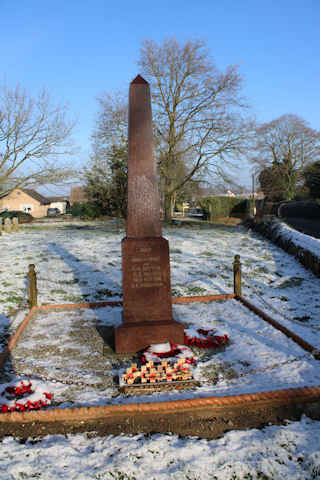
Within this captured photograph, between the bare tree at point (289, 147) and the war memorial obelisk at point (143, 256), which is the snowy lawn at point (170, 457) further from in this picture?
the bare tree at point (289, 147)

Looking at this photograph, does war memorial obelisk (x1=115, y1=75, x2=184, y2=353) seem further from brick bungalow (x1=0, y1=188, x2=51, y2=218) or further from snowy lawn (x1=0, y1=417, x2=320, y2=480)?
brick bungalow (x1=0, y1=188, x2=51, y2=218)

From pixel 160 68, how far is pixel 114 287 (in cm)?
1851

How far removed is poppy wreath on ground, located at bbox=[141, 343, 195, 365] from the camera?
4770 mm

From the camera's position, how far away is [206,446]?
123 inches

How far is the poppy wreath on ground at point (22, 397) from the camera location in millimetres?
3715

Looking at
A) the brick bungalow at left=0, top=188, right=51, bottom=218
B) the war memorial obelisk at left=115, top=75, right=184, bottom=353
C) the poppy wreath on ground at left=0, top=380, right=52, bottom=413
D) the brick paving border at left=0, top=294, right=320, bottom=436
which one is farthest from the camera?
the brick bungalow at left=0, top=188, right=51, bottom=218

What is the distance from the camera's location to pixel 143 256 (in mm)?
5559

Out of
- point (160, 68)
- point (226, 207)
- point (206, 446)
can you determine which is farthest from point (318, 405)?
point (226, 207)

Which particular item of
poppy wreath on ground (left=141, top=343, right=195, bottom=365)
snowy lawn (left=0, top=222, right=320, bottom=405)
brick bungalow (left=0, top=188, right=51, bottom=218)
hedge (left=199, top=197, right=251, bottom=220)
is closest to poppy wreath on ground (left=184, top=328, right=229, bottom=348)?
snowy lawn (left=0, top=222, right=320, bottom=405)

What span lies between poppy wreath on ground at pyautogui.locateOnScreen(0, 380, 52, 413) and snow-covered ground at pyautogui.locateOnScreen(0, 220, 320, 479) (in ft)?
0.67

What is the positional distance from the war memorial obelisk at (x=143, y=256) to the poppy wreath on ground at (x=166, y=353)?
349 mm

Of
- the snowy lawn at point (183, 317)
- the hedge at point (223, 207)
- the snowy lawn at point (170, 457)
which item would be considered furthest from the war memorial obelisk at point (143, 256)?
the hedge at point (223, 207)

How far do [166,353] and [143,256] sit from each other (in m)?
1.48

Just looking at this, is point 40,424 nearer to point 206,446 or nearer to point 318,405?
point 206,446
